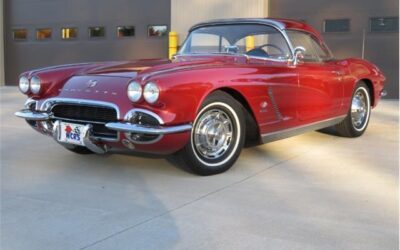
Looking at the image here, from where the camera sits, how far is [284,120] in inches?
196

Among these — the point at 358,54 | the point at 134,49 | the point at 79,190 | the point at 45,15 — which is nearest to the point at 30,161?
the point at 79,190

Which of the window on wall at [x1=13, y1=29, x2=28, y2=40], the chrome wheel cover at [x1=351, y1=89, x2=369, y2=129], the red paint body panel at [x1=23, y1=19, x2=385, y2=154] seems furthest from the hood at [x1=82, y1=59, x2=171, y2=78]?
the window on wall at [x1=13, y1=29, x2=28, y2=40]

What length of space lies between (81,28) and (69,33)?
0.54 meters

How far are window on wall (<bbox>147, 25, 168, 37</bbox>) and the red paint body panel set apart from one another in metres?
9.11

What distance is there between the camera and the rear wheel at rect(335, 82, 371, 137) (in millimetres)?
6320

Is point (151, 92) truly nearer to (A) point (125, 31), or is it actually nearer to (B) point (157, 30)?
(B) point (157, 30)

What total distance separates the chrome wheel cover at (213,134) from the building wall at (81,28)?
34.3 feet

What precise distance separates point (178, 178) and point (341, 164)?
161 cm

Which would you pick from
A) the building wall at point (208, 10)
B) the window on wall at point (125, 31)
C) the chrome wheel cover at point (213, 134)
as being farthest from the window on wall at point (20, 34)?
the chrome wheel cover at point (213, 134)

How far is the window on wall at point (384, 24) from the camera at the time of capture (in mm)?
11750

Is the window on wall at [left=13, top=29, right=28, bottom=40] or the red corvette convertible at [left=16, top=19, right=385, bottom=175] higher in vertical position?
the window on wall at [left=13, top=29, right=28, bottom=40]

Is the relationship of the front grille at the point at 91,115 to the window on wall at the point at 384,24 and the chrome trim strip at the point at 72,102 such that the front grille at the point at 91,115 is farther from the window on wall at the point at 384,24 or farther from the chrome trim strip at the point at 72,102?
the window on wall at the point at 384,24

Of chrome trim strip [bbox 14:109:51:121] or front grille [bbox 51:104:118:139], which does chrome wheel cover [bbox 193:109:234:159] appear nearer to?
front grille [bbox 51:104:118:139]

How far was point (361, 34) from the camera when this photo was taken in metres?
12.1
